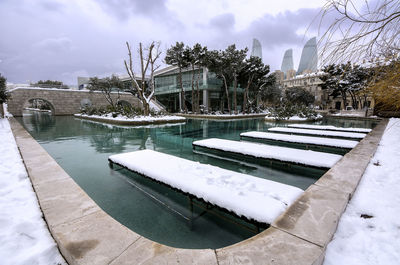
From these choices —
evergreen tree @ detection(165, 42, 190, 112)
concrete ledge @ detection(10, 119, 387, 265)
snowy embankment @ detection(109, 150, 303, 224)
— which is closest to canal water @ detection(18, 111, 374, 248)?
snowy embankment @ detection(109, 150, 303, 224)

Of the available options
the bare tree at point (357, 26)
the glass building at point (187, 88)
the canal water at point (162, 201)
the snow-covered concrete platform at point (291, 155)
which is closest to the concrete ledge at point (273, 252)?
the canal water at point (162, 201)

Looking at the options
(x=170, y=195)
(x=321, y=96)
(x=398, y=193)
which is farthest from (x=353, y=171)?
(x=321, y=96)

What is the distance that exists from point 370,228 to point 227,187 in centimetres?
162

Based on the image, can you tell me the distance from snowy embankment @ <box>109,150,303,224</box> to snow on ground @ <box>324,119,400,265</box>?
563mm

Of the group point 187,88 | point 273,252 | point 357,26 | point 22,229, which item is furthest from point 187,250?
point 187,88

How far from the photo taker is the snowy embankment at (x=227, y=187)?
2.13m

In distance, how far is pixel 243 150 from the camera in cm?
518

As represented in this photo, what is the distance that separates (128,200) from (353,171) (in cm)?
409

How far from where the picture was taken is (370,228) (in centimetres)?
185

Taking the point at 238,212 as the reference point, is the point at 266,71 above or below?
above

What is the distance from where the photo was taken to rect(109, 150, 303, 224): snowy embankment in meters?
2.13

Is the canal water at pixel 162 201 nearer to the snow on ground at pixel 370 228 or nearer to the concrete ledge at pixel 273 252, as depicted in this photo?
the concrete ledge at pixel 273 252

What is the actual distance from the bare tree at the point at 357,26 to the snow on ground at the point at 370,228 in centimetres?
170

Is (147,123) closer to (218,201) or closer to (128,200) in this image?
(128,200)
